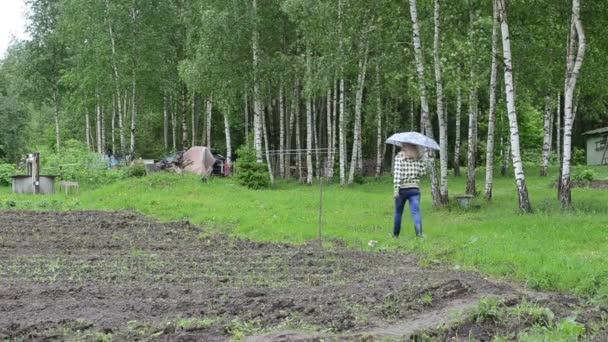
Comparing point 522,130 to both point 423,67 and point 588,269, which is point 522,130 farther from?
point 588,269

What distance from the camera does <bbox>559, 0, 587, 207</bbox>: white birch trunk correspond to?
1211 centimetres

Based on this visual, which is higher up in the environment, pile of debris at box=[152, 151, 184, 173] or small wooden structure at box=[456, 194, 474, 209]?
pile of debris at box=[152, 151, 184, 173]

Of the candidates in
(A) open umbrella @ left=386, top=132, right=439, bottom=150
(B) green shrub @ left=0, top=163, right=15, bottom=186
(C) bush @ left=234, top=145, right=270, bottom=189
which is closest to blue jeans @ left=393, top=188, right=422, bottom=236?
(A) open umbrella @ left=386, top=132, right=439, bottom=150

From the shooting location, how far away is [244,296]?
646 cm

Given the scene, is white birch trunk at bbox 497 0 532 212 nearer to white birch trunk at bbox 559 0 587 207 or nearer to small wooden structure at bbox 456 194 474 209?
white birch trunk at bbox 559 0 587 207

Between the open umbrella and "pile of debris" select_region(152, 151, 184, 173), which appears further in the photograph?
"pile of debris" select_region(152, 151, 184, 173)

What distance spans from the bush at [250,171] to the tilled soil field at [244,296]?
11.2m

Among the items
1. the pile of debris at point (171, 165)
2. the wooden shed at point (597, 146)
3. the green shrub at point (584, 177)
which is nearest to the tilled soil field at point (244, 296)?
the green shrub at point (584, 177)

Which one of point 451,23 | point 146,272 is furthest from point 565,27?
point 146,272

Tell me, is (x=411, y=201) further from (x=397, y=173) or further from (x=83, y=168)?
(x=83, y=168)

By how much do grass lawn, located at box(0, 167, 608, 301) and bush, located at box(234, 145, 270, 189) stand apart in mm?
444

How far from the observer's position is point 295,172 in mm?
30062

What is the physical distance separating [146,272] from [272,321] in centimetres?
326

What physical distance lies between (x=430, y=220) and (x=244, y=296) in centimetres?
734
